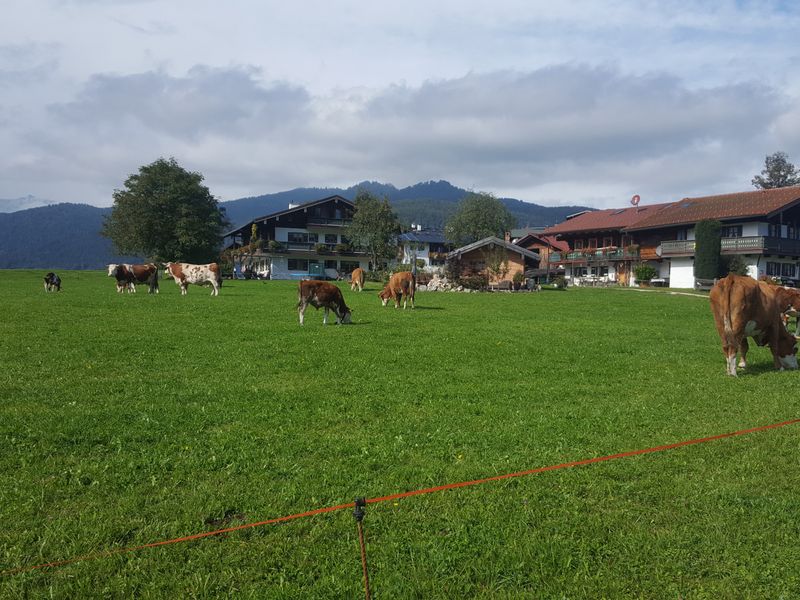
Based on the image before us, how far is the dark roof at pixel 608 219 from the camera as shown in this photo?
62838mm

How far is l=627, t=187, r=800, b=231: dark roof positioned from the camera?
159ft

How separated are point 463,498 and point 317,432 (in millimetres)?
2437

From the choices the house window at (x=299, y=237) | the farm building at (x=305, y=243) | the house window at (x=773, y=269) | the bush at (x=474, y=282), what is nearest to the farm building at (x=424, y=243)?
the farm building at (x=305, y=243)

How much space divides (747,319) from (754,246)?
144ft

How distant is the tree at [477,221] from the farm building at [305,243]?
16.8 meters

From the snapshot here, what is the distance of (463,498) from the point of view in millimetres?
5094

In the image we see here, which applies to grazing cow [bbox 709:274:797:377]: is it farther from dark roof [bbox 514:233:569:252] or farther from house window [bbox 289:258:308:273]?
house window [bbox 289:258:308:273]

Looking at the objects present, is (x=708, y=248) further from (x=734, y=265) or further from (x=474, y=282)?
(x=474, y=282)

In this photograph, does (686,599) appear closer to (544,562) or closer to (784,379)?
(544,562)

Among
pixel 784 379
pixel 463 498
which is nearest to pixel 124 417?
pixel 463 498

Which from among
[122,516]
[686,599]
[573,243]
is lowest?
[686,599]

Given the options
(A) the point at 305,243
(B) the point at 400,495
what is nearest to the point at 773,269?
(A) the point at 305,243

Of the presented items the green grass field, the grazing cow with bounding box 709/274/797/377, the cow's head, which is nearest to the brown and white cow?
the green grass field

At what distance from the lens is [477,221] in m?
85.8
